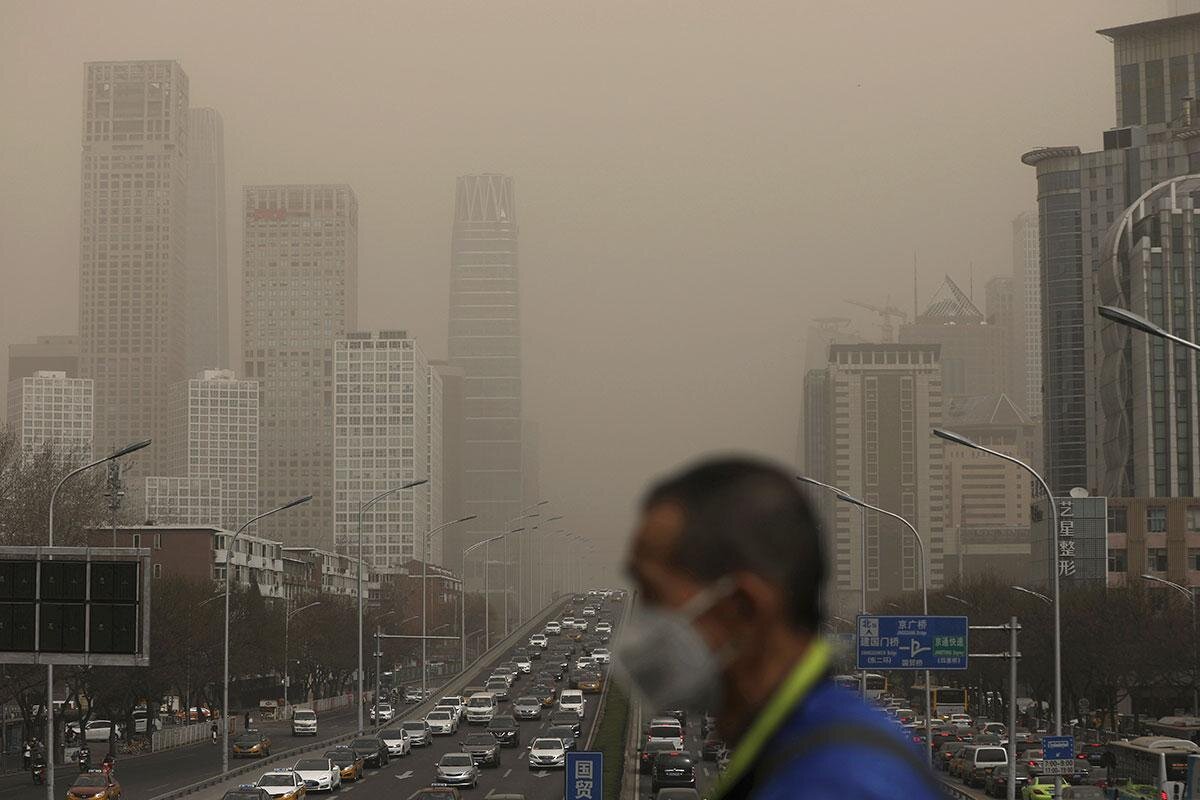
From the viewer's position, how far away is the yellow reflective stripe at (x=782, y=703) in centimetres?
219

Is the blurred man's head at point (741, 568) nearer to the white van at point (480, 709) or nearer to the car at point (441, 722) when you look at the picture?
the car at point (441, 722)

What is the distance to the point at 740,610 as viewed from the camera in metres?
2.24

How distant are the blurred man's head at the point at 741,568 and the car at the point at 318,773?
5339cm

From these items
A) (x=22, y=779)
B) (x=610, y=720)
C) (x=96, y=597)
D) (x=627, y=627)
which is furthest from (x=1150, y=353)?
(x=627, y=627)

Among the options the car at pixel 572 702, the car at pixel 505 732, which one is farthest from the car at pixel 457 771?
the car at pixel 572 702

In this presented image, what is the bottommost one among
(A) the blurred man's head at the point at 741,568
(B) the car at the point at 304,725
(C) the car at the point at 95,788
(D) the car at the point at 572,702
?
(B) the car at the point at 304,725

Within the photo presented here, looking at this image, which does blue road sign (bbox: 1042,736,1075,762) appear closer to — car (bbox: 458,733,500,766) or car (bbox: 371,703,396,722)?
car (bbox: 458,733,500,766)

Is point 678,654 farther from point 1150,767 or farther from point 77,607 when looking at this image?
point 1150,767

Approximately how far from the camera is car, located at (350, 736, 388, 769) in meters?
66.1

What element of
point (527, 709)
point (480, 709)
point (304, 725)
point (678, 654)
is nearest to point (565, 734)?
point (480, 709)

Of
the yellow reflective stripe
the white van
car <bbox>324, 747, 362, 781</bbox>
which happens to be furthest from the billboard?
the white van

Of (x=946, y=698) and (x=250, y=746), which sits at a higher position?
(x=250, y=746)

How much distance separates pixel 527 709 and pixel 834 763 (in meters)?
87.5

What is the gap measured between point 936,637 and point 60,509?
177 ft
